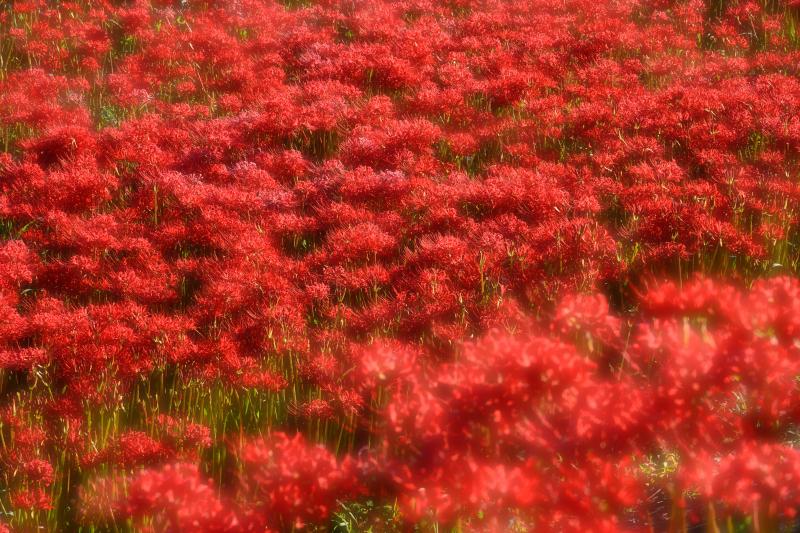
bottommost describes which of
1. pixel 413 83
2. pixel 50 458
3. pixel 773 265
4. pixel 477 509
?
pixel 50 458

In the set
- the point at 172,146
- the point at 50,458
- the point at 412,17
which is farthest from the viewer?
the point at 412,17

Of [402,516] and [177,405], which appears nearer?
[402,516]

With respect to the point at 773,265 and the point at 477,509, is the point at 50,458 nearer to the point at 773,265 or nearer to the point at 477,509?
the point at 477,509

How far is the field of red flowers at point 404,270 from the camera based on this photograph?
10.3ft

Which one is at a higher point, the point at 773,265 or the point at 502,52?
the point at 502,52

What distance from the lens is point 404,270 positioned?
5.21 m

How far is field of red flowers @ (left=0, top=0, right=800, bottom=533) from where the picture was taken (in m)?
3.13

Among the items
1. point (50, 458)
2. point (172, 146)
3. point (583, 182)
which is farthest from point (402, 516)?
point (172, 146)

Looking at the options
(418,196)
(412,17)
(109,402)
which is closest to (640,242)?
(418,196)

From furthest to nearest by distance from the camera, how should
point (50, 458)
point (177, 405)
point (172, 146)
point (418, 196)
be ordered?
point (172, 146) → point (418, 196) → point (177, 405) → point (50, 458)

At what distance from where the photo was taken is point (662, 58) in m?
8.09

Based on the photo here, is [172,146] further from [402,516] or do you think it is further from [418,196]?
[402,516]

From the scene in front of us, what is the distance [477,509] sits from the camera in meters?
3.07

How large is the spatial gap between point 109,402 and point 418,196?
2722 millimetres
